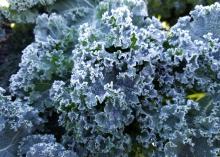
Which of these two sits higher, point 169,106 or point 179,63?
point 179,63

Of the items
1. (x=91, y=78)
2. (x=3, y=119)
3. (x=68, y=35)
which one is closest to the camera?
Answer: (x=91, y=78)

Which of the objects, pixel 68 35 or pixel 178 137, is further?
pixel 68 35

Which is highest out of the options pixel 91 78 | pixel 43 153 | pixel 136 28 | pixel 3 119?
pixel 136 28

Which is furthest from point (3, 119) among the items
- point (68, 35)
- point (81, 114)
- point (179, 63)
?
point (179, 63)

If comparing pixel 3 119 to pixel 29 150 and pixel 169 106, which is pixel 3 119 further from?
pixel 169 106

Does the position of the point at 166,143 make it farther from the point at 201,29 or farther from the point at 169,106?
the point at 201,29

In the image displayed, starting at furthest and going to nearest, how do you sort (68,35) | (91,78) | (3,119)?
(68,35)
(3,119)
(91,78)
